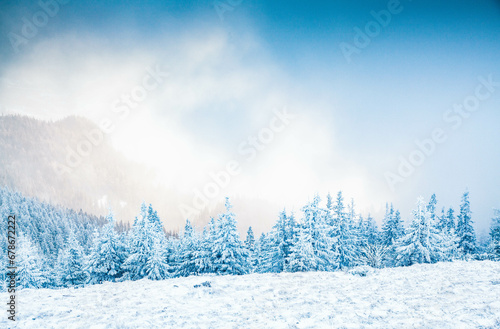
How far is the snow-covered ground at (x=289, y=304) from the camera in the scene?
1016 cm

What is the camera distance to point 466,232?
4347 centimetres

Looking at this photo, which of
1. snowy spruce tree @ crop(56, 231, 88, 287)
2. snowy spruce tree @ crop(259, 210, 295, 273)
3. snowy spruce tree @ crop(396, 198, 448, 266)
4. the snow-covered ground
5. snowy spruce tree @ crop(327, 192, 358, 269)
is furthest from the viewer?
snowy spruce tree @ crop(56, 231, 88, 287)

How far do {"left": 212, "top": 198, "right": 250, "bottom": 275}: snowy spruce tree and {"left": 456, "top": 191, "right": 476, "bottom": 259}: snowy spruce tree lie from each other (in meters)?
39.6

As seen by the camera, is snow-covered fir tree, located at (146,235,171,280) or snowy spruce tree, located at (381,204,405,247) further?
snowy spruce tree, located at (381,204,405,247)

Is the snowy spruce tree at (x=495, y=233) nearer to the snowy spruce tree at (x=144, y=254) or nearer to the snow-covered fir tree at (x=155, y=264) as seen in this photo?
the snow-covered fir tree at (x=155, y=264)

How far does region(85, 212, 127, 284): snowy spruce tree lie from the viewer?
1362 inches

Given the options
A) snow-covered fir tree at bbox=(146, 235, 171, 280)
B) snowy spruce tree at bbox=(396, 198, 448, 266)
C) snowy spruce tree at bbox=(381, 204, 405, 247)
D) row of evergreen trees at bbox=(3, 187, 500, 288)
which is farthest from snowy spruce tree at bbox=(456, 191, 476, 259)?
snow-covered fir tree at bbox=(146, 235, 171, 280)

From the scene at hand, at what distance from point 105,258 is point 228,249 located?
718 inches

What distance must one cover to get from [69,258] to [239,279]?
123ft

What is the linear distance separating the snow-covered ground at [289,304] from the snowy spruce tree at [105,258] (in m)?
17.6

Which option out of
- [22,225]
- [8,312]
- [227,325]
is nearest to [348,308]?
[227,325]

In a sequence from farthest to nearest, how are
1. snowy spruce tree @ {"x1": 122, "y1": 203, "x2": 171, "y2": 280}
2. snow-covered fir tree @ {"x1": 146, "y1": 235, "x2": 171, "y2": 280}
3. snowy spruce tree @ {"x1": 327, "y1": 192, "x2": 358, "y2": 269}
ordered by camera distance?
snowy spruce tree @ {"x1": 327, "y1": 192, "x2": 358, "y2": 269}, snowy spruce tree @ {"x1": 122, "y1": 203, "x2": 171, "y2": 280}, snow-covered fir tree @ {"x1": 146, "y1": 235, "x2": 171, "y2": 280}

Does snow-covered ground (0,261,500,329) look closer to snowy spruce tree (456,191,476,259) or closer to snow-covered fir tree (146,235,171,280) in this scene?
snow-covered fir tree (146,235,171,280)

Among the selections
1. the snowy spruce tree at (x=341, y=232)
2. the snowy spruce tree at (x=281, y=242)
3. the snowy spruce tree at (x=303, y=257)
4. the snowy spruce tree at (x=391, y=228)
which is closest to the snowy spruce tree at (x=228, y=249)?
the snowy spruce tree at (x=281, y=242)
